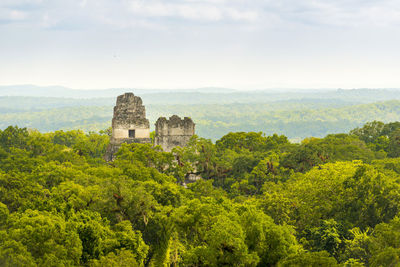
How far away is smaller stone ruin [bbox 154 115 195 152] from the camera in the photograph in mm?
45062

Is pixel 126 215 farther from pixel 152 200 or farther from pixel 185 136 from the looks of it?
pixel 185 136

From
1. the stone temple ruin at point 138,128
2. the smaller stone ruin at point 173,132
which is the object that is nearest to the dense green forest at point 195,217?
Answer: the smaller stone ruin at point 173,132

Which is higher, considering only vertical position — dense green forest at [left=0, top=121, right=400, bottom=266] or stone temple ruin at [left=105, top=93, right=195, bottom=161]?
stone temple ruin at [left=105, top=93, right=195, bottom=161]

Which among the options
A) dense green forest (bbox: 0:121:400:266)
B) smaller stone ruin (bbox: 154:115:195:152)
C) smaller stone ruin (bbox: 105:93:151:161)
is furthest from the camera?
smaller stone ruin (bbox: 105:93:151:161)

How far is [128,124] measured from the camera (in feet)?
153

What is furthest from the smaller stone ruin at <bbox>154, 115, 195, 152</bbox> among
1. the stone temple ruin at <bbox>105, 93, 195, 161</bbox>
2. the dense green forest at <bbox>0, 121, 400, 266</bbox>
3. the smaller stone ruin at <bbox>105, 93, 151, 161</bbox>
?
the dense green forest at <bbox>0, 121, 400, 266</bbox>

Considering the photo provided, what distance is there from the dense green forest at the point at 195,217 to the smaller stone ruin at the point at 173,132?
17.4 feet

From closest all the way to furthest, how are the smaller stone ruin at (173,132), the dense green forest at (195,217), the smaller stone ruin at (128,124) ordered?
the dense green forest at (195,217) → the smaller stone ruin at (173,132) → the smaller stone ruin at (128,124)

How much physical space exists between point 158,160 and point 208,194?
6.21 m

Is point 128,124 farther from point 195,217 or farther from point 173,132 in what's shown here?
point 195,217

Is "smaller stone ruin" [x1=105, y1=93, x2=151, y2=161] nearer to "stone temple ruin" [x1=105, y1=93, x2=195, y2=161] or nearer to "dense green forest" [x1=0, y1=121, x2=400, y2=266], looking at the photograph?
"stone temple ruin" [x1=105, y1=93, x2=195, y2=161]

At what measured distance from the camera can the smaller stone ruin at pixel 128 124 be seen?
4662 cm

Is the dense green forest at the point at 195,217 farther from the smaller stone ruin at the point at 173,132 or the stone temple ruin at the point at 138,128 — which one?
the stone temple ruin at the point at 138,128

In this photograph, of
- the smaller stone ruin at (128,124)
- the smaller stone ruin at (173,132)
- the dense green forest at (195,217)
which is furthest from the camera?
the smaller stone ruin at (128,124)
